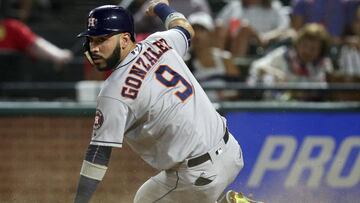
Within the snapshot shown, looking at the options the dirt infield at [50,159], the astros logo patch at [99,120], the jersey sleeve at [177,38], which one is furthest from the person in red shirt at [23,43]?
the astros logo patch at [99,120]

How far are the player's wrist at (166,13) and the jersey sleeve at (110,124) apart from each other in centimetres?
104

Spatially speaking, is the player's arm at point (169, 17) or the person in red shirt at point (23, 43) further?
the person in red shirt at point (23, 43)

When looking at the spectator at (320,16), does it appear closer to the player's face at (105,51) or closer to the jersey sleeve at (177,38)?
the jersey sleeve at (177,38)

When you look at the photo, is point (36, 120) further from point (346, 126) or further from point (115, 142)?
point (115, 142)

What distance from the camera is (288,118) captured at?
8469 millimetres

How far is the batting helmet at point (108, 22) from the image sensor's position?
484 centimetres

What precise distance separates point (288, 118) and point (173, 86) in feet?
12.0

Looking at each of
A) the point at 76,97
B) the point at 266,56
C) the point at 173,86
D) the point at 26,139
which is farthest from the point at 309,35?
the point at 173,86

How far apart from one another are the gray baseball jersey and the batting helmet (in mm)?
181

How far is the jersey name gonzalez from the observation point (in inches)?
189

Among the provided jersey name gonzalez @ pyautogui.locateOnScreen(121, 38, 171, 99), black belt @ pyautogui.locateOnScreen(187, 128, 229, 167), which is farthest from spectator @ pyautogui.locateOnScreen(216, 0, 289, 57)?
black belt @ pyautogui.locateOnScreen(187, 128, 229, 167)

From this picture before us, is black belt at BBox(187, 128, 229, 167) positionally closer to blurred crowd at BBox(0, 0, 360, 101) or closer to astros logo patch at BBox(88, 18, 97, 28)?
astros logo patch at BBox(88, 18, 97, 28)

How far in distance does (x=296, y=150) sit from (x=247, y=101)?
0.70m

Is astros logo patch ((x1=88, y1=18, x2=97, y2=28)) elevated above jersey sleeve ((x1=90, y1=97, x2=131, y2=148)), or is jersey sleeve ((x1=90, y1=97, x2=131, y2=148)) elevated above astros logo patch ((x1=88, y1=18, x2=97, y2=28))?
astros logo patch ((x1=88, y1=18, x2=97, y2=28))
